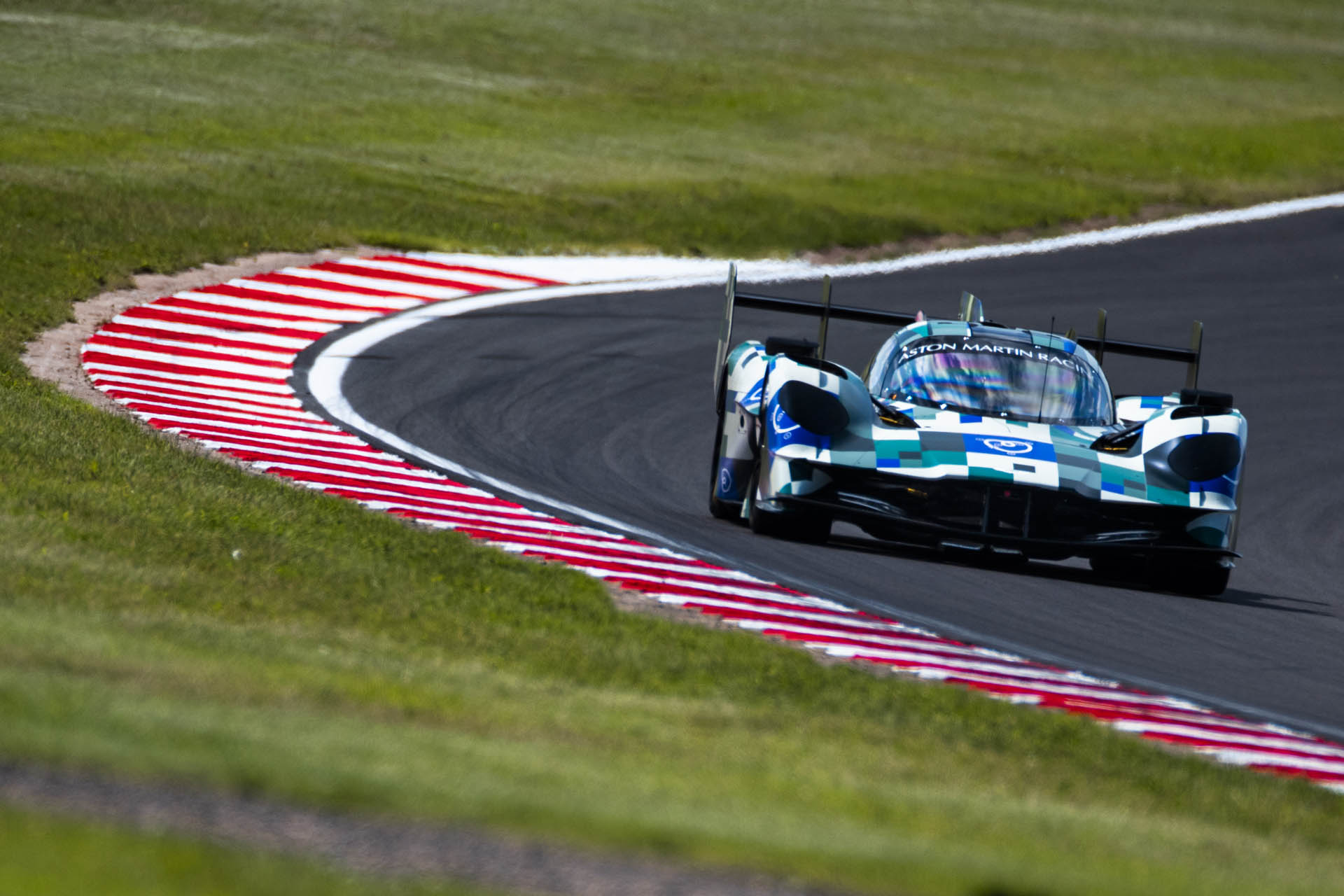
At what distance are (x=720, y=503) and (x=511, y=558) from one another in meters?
2.79

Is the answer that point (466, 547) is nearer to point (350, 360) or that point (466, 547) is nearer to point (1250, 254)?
point (350, 360)

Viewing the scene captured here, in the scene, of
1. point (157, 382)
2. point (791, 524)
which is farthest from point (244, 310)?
point (791, 524)

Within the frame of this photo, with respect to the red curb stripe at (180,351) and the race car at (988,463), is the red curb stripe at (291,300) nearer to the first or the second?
the red curb stripe at (180,351)

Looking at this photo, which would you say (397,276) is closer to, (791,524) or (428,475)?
(428,475)

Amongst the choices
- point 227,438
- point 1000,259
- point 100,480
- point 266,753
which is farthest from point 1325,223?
point 266,753

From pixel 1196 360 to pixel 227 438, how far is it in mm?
6443

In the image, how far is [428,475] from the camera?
12.6 m

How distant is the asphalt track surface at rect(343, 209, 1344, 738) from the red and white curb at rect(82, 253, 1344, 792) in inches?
15.9

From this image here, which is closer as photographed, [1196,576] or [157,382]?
[1196,576]

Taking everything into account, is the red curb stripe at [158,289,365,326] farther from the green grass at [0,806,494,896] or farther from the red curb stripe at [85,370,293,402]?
the green grass at [0,806,494,896]

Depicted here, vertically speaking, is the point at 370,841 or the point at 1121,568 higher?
the point at 370,841

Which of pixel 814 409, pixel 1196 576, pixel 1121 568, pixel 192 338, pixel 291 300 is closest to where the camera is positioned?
pixel 814 409

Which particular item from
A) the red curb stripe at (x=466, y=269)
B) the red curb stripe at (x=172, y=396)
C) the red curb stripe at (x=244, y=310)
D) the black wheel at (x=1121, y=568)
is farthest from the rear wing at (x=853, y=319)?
the red curb stripe at (x=466, y=269)

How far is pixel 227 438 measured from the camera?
12945mm
